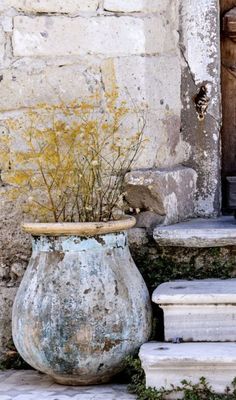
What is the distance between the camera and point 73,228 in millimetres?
3512

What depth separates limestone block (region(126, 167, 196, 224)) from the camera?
3.88 m

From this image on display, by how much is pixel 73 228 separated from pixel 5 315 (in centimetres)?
72

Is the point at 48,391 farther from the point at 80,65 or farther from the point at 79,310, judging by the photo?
the point at 80,65

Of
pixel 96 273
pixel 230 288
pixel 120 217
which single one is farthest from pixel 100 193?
pixel 230 288

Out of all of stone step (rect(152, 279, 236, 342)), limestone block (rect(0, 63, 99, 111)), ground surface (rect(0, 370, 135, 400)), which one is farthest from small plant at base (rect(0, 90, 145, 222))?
ground surface (rect(0, 370, 135, 400))

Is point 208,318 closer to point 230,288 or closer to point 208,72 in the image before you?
point 230,288

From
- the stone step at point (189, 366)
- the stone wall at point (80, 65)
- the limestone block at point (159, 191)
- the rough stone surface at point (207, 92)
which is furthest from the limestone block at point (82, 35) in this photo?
the stone step at point (189, 366)

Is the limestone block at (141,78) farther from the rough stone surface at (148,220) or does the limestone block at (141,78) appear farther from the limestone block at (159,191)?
the rough stone surface at (148,220)

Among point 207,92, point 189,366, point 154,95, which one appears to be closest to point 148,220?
point 154,95

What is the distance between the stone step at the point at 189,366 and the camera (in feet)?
10.9

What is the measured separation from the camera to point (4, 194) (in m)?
3.98

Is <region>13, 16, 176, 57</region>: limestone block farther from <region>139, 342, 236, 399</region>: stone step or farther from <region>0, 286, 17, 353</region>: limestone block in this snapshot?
<region>139, 342, 236, 399</region>: stone step

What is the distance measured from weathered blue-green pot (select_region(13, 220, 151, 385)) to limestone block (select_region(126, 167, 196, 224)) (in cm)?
34

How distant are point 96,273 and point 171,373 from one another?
505mm
